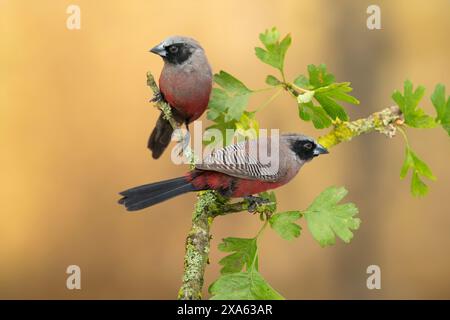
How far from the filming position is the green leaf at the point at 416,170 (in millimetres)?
1184

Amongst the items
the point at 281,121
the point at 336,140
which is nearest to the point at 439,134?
the point at 281,121

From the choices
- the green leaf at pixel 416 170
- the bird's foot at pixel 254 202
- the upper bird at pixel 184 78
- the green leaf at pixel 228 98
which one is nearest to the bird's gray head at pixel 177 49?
the upper bird at pixel 184 78

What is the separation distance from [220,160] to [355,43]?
1759 millimetres

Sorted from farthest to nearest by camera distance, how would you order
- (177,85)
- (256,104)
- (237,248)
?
(256,104) < (177,85) < (237,248)

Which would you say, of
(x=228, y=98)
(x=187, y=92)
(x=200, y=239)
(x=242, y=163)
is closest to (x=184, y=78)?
(x=187, y=92)

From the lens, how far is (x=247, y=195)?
1.15 m

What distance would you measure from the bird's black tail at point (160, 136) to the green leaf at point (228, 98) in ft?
0.87

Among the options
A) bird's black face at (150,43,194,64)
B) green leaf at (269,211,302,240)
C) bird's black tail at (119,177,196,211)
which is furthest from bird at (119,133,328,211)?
bird's black face at (150,43,194,64)

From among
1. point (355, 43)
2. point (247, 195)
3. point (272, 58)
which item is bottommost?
point (247, 195)

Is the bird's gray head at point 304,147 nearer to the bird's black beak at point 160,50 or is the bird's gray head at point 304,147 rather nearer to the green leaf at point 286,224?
the green leaf at point 286,224

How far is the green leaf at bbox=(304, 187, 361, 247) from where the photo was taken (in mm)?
1027

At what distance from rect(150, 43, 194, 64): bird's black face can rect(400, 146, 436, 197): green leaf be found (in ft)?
1.63

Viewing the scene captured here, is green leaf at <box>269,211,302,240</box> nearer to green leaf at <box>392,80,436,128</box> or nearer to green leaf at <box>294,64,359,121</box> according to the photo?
green leaf at <box>294,64,359,121</box>

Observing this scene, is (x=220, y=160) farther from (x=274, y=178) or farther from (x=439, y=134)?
(x=439, y=134)
